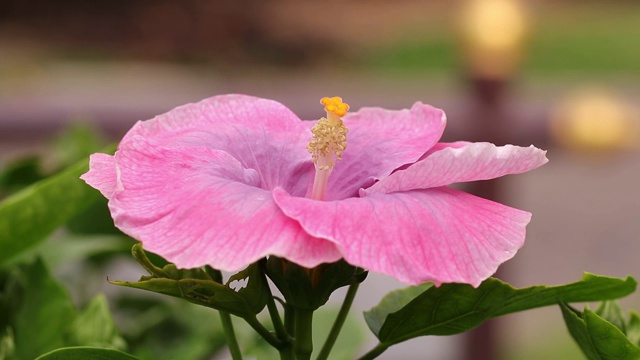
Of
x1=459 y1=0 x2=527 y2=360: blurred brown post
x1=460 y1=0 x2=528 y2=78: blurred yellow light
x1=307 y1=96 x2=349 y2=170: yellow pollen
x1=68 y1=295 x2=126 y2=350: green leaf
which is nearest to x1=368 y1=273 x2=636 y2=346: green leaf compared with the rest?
x1=307 y1=96 x2=349 y2=170: yellow pollen

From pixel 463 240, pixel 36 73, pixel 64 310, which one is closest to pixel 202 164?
pixel 463 240

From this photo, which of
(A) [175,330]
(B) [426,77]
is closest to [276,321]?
(A) [175,330]

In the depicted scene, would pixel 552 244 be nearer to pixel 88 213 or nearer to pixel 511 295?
pixel 88 213

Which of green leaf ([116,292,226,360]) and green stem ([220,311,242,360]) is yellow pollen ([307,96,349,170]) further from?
green leaf ([116,292,226,360])

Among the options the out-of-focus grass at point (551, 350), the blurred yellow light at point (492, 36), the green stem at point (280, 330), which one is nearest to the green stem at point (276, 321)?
the green stem at point (280, 330)

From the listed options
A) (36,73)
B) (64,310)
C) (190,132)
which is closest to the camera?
(190,132)

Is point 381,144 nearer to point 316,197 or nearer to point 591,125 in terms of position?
point 316,197
